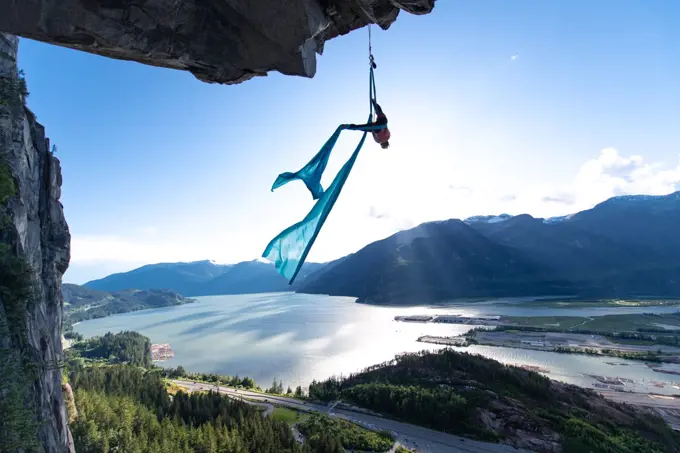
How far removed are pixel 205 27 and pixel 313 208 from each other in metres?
3.71

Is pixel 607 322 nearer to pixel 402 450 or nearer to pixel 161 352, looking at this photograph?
pixel 402 450

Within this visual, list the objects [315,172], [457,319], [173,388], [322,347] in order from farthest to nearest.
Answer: [457,319]
[322,347]
[173,388]
[315,172]

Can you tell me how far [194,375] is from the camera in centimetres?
5956

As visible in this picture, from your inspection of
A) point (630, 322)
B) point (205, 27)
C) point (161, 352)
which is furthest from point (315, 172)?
point (630, 322)

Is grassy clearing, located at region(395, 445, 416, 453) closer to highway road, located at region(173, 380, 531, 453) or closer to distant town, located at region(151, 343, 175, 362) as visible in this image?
highway road, located at region(173, 380, 531, 453)

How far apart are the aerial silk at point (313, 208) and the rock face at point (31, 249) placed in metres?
14.1

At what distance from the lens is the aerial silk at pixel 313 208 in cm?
745

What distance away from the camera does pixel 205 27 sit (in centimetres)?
570

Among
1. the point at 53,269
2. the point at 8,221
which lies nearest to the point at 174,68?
the point at 8,221

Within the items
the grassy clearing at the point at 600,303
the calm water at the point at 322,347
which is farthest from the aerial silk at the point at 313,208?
the grassy clearing at the point at 600,303

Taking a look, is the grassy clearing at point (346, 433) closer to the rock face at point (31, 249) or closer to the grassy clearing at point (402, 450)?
the grassy clearing at point (402, 450)

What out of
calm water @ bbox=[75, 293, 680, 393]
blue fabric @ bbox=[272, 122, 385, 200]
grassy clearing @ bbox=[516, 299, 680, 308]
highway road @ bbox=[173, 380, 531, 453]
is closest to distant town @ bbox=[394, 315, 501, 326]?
calm water @ bbox=[75, 293, 680, 393]

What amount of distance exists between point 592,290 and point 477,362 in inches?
5969

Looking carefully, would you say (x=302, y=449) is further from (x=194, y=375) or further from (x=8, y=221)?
(x=194, y=375)
